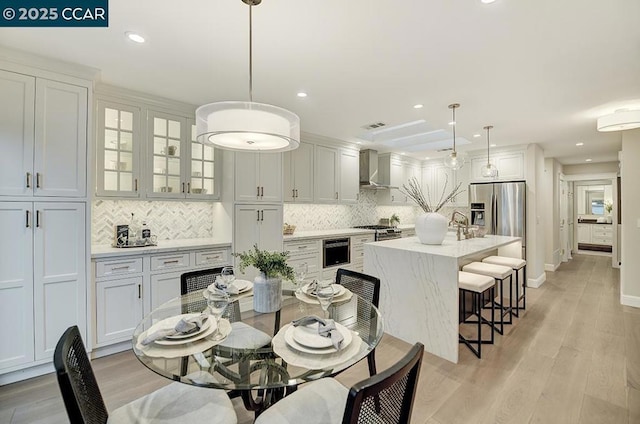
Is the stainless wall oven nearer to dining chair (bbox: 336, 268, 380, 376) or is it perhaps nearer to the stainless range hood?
the stainless range hood

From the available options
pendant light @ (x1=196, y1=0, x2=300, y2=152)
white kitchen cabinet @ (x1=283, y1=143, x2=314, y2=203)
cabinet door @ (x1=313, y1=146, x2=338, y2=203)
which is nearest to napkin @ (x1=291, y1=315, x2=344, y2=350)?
pendant light @ (x1=196, y1=0, x2=300, y2=152)

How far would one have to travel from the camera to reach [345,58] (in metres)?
2.30

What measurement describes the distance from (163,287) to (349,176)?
351 centimetres

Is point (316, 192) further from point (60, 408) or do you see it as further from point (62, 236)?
point (60, 408)

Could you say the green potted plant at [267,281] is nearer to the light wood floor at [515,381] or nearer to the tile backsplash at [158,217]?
the light wood floor at [515,381]

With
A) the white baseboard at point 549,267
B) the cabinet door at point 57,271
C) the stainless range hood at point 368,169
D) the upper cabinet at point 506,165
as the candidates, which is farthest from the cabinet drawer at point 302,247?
the white baseboard at point 549,267

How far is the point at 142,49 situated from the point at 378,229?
439cm

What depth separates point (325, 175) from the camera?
4.95 meters

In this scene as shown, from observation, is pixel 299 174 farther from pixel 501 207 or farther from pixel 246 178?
pixel 501 207

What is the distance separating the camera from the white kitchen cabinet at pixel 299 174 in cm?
444

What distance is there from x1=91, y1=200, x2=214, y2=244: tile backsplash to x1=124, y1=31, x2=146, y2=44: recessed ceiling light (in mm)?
1756

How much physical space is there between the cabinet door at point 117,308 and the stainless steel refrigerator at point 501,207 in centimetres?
551

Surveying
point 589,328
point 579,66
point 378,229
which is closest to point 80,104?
point 579,66

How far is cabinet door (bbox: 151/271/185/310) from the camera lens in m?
2.90
